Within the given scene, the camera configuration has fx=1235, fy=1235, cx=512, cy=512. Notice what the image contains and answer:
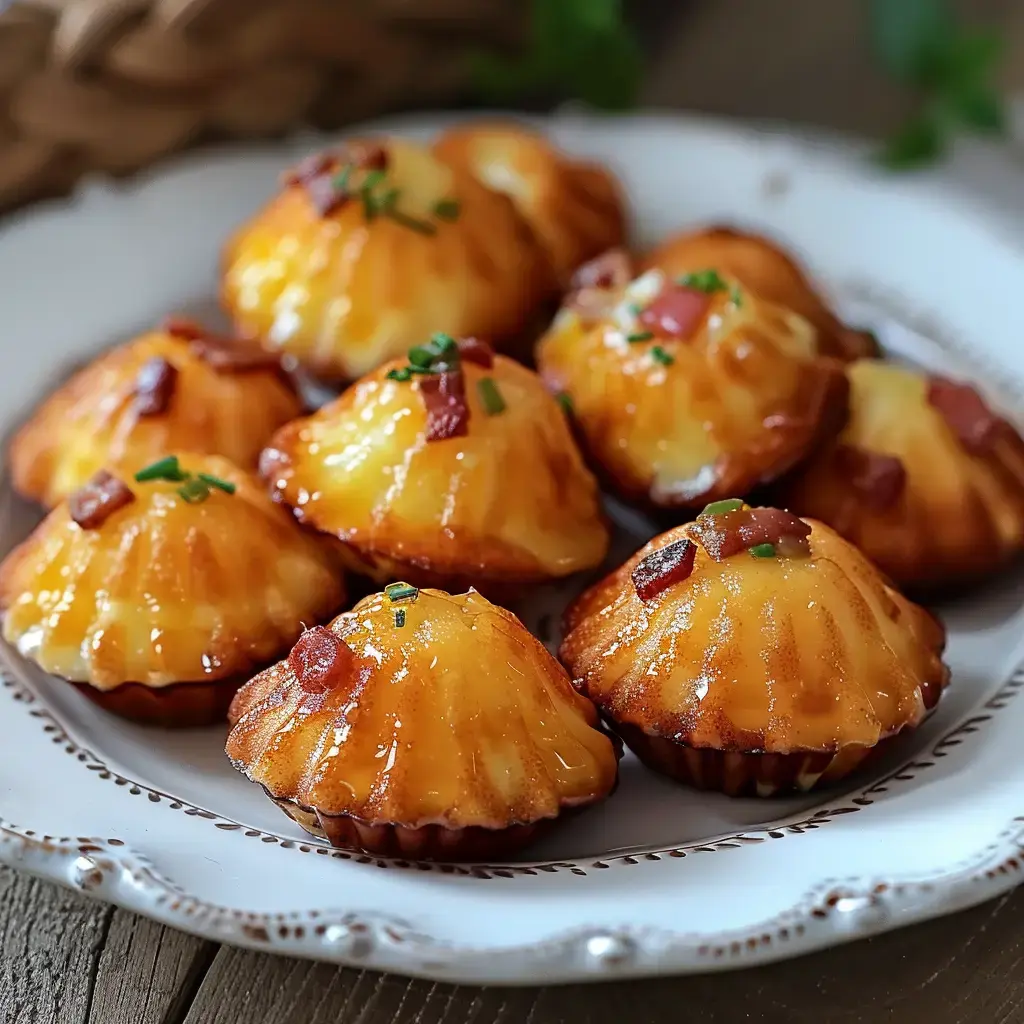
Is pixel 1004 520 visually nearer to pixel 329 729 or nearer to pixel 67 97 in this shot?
pixel 329 729

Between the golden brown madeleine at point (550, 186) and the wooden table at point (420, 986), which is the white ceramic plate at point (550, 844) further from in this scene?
the golden brown madeleine at point (550, 186)

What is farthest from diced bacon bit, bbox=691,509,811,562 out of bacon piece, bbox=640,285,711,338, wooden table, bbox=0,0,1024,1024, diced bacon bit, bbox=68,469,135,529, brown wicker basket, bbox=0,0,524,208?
brown wicker basket, bbox=0,0,524,208

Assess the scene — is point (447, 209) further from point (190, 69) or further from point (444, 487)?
point (190, 69)

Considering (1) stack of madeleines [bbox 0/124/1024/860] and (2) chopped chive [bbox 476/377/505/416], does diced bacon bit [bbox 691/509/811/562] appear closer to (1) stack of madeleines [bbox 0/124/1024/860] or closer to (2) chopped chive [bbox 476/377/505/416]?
(1) stack of madeleines [bbox 0/124/1024/860]

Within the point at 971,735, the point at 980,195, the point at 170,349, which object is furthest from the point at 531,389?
the point at 980,195

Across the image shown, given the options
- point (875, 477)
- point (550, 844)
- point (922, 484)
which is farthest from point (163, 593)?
point (922, 484)
